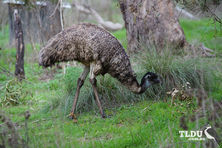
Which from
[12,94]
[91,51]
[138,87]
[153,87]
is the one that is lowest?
[12,94]

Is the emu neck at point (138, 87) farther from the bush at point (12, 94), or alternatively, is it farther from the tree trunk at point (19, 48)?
the tree trunk at point (19, 48)

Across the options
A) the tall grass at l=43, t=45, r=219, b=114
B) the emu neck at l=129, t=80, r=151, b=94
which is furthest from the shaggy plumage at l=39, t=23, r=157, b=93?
the tall grass at l=43, t=45, r=219, b=114

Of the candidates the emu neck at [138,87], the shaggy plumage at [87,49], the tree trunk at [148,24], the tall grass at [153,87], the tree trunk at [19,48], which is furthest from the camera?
the tree trunk at [19,48]

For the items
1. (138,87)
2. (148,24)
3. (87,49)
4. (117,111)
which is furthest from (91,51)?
(148,24)

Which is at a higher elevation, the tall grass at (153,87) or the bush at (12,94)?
the tall grass at (153,87)

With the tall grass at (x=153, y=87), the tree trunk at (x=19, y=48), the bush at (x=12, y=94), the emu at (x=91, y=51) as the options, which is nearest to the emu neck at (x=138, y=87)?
the emu at (x=91, y=51)

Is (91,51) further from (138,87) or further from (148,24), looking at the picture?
(148,24)

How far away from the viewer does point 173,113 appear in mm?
5434

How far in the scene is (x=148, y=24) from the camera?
26.0 feet

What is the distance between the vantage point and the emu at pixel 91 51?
560cm

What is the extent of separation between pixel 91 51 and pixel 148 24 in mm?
2832

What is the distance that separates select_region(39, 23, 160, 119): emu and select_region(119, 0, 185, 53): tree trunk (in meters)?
1.84

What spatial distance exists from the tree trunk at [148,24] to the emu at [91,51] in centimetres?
184

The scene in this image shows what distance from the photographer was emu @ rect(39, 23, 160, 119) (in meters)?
5.60
